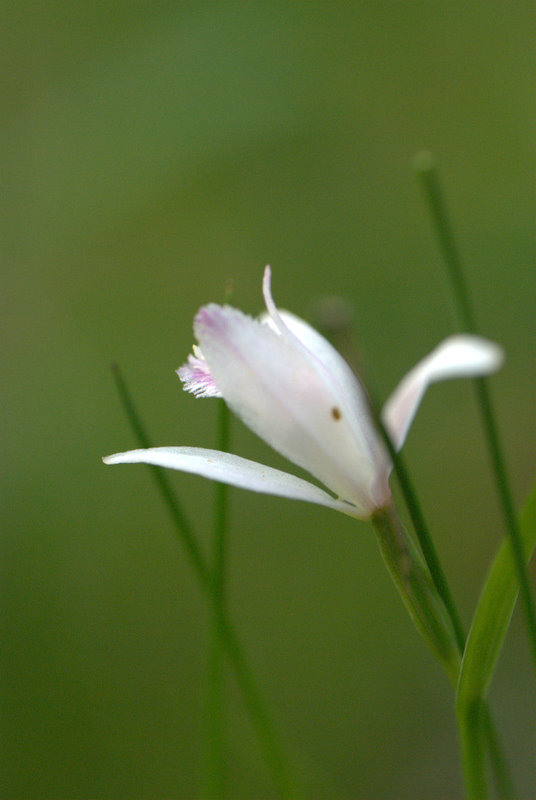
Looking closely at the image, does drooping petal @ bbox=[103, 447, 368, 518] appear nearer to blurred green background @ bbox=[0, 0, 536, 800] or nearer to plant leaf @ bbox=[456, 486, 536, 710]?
plant leaf @ bbox=[456, 486, 536, 710]

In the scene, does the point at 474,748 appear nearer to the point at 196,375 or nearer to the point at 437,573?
the point at 437,573

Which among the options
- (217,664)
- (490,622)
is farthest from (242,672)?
(490,622)

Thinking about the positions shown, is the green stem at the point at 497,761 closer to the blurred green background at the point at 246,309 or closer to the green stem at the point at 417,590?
the green stem at the point at 417,590

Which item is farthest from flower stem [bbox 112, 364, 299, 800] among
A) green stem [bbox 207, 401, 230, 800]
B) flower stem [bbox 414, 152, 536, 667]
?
flower stem [bbox 414, 152, 536, 667]

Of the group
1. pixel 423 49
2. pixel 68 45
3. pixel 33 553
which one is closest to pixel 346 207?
pixel 423 49

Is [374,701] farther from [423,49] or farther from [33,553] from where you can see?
[423,49]

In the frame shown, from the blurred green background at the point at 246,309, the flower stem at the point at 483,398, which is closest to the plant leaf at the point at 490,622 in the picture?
the flower stem at the point at 483,398
